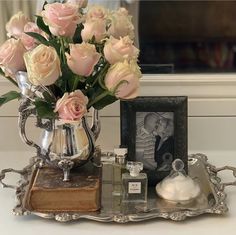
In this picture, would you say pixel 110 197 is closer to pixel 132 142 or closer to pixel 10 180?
pixel 132 142

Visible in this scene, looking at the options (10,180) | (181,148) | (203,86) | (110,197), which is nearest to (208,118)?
(203,86)

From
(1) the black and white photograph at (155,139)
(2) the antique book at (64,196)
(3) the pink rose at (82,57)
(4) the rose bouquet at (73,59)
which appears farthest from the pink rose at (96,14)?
(2) the antique book at (64,196)

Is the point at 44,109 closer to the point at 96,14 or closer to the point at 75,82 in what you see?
the point at 75,82

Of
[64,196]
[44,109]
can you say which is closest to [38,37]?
[44,109]

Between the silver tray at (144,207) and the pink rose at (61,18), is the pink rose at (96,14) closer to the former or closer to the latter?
the pink rose at (61,18)

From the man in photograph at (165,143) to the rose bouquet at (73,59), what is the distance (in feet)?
0.44

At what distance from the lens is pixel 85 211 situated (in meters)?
1.02

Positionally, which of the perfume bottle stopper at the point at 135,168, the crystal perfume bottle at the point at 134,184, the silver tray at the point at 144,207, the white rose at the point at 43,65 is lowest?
the silver tray at the point at 144,207

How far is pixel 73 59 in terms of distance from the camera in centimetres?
95

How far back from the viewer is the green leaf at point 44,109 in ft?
3.28

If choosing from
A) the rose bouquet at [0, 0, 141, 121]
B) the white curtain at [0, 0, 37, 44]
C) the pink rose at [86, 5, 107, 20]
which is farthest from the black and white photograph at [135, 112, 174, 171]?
the white curtain at [0, 0, 37, 44]

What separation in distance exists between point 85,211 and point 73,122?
0.18 m

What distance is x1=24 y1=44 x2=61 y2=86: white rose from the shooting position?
927 mm

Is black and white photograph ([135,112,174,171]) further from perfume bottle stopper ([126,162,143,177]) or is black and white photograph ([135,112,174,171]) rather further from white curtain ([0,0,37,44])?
white curtain ([0,0,37,44])
